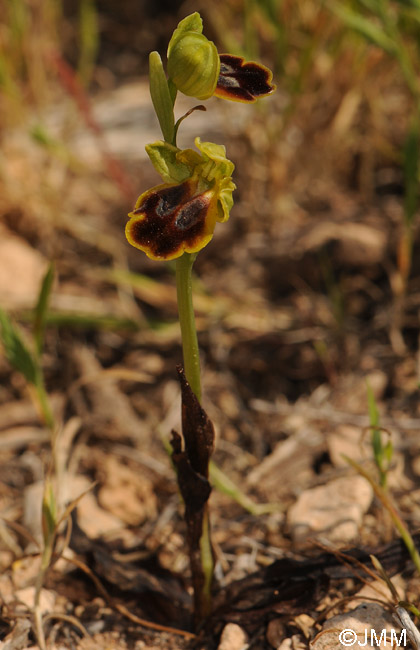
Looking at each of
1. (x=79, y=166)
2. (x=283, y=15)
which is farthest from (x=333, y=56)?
(x=79, y=166)

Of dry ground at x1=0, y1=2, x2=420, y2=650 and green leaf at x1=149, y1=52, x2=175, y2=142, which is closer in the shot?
green leaf at x1=149, y1=52, x2=175, y2=142

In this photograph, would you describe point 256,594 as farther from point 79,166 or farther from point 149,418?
point 79,166

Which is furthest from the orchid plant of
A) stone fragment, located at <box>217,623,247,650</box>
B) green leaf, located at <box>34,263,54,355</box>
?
green leaf, located at <box>34,263,54,355</box>

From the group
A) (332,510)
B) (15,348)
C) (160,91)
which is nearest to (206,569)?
(332,510)

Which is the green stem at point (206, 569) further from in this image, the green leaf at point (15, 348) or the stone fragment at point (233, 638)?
the green leaf at point (15, 348)

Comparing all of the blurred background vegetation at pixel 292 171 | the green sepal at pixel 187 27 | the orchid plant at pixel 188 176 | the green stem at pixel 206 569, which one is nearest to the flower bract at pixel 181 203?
the orchid plant at pixel 188 176

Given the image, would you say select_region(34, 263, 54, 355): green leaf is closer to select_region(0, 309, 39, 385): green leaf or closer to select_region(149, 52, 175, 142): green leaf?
select_region(0, 309, 39, 385): green leaf

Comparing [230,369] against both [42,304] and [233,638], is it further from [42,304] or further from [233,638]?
[233,638]
